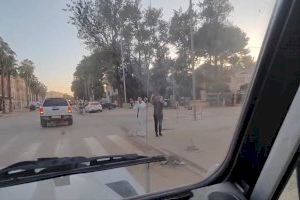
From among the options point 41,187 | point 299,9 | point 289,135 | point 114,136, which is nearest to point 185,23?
point 299,9

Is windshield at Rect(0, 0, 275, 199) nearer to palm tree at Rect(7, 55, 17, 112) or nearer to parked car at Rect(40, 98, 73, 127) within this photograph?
palm tree at Rect(7, 55, 17, 112)

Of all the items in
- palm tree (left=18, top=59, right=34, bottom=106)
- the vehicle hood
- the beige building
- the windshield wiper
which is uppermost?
palm tree (left=18, top=59, right=34, bottom=106)

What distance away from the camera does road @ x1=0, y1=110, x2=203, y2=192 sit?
253 centimetres

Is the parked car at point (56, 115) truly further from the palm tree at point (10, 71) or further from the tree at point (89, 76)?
the palm tree at point (10, 71)

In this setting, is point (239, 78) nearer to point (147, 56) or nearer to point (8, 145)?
point (147, 56)

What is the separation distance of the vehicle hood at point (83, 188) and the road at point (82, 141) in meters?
0.11

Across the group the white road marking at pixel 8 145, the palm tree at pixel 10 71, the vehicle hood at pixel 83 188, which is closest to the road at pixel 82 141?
the white road marking at pixel 8 145

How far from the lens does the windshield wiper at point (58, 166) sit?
2.06m

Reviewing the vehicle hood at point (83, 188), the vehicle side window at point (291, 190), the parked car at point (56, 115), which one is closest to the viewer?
the vehicle side window at point (291, 190)

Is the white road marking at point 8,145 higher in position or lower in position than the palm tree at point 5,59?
lower

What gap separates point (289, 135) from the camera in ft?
5.74

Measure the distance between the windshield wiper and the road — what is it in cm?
8

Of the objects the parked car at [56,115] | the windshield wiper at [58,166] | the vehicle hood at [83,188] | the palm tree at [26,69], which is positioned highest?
the palm tree at [26,69]

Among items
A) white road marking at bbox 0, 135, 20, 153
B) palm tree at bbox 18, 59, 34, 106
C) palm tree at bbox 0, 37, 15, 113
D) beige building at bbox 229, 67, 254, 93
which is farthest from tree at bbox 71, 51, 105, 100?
white road marking at bbox 0, 135, 20, 153
